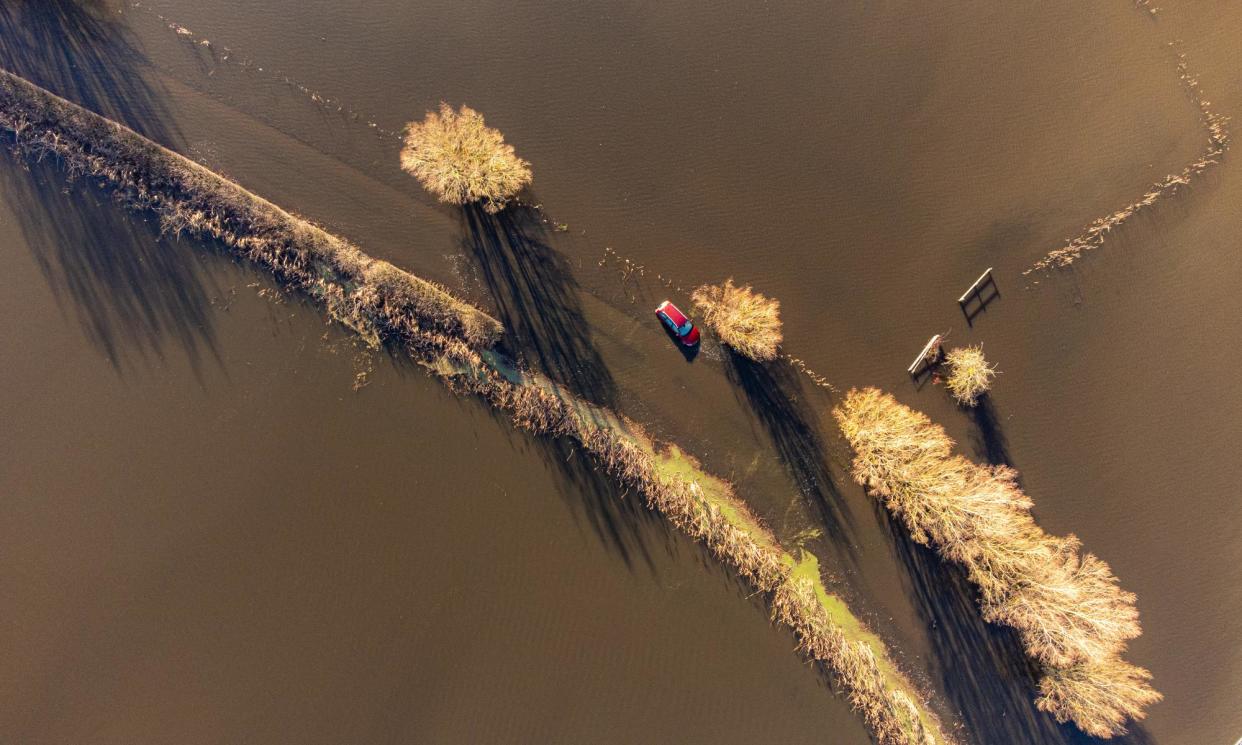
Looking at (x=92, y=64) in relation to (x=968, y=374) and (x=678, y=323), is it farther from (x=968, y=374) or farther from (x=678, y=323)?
(x=968, y=374)

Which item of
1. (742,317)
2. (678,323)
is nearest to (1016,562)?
(742,317)

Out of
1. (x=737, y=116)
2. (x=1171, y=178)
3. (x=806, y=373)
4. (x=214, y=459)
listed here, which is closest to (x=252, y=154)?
(x=214, y=459)

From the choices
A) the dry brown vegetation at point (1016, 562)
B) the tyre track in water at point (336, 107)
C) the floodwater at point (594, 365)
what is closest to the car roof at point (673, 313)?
the floodwater at point (594, 365)

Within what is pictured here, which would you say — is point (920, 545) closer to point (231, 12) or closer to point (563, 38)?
point (563, 38)

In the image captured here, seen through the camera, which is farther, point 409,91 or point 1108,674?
point 409,91

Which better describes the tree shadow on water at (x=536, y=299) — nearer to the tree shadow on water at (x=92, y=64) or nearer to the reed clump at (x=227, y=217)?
the reed clump at (x=227, y=217)

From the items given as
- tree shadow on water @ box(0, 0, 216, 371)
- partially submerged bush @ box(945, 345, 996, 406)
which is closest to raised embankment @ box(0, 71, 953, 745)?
tree shadow on water @ box(0, 0, 216, 371)

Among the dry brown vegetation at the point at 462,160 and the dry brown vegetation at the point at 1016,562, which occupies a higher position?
the dry brown vegetation at the point at 462,160
